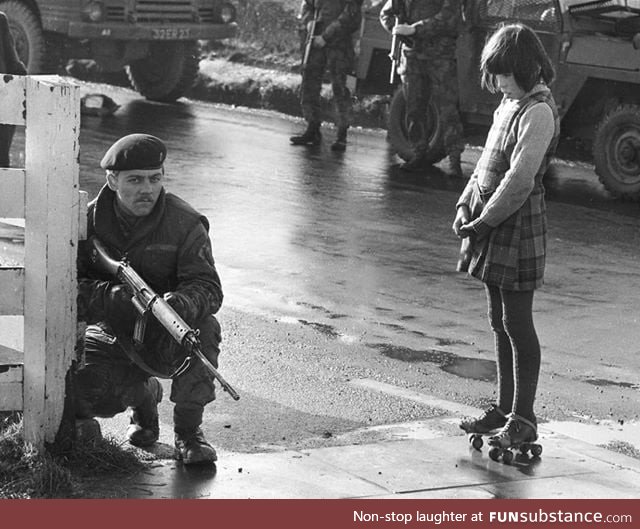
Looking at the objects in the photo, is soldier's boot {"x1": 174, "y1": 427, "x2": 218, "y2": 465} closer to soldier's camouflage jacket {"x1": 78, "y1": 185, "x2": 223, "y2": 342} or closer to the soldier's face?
soldier's camouflage jacket {"x1": 78, "y1": 185, "x2": 223, "y2": 342}

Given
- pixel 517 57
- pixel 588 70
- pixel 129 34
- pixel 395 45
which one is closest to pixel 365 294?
pixel 517 57

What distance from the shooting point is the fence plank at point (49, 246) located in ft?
16.0

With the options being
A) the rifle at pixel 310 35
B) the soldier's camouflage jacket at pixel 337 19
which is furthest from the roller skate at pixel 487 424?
the rifle at pixel 310 35

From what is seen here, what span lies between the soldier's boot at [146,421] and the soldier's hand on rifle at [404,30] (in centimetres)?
812

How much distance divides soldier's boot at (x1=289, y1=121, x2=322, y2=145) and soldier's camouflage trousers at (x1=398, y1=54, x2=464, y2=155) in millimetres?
1605

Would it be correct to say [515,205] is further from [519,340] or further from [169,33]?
[169,33]

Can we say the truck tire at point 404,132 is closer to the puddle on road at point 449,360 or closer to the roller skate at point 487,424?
the puddle on road at point 449,360

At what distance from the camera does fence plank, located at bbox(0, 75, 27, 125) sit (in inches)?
191

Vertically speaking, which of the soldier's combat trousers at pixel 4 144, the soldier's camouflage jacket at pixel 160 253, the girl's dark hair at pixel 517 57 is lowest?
the soldier's combat trousers at pixel 4 144

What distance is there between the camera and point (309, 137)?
14.9 m

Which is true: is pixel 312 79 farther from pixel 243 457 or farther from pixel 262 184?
pixel 243 457

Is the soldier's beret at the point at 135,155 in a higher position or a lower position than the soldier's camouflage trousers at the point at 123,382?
higher

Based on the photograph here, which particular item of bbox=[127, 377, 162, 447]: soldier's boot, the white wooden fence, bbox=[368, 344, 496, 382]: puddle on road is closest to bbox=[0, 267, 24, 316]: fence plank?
the white wooden fence

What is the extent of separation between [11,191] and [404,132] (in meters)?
9.38
